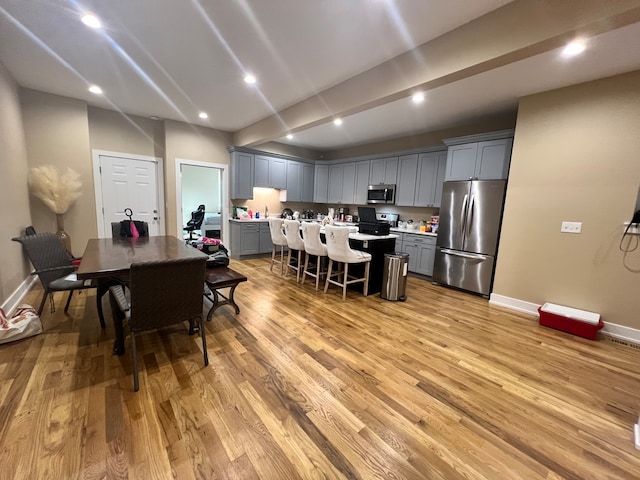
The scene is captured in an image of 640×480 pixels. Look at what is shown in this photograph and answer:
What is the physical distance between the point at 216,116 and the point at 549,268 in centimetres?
553

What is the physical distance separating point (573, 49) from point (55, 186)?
6.30 meters

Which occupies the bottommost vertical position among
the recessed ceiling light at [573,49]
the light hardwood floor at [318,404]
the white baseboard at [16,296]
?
the light hardwood floor at [318,404]

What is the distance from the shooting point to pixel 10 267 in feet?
9.50

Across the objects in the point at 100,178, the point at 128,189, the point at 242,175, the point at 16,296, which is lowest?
the point at 16,296

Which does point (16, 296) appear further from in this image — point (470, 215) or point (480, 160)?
point (480, 160)

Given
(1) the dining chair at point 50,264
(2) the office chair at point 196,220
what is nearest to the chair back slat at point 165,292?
(1) the dining chair at point 50,264

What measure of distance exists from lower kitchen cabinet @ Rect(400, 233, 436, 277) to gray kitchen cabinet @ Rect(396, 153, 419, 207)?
2.48 feet

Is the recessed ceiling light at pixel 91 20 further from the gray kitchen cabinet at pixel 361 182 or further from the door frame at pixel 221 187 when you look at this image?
the gray kitchen cabinet at pixel 361 182

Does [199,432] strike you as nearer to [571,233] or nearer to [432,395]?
[432,395]

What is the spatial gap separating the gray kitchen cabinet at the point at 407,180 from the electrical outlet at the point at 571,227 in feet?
8.03

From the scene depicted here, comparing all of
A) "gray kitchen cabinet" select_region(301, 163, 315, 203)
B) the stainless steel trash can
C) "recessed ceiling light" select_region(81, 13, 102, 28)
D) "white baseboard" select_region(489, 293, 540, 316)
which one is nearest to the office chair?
"gray kitchen cabinet" select_region(301, 163, 315, 203)

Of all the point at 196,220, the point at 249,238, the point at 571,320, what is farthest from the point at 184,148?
the point at 571,320

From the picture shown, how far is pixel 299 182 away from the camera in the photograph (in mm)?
6785

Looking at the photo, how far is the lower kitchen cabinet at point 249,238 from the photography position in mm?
5695
